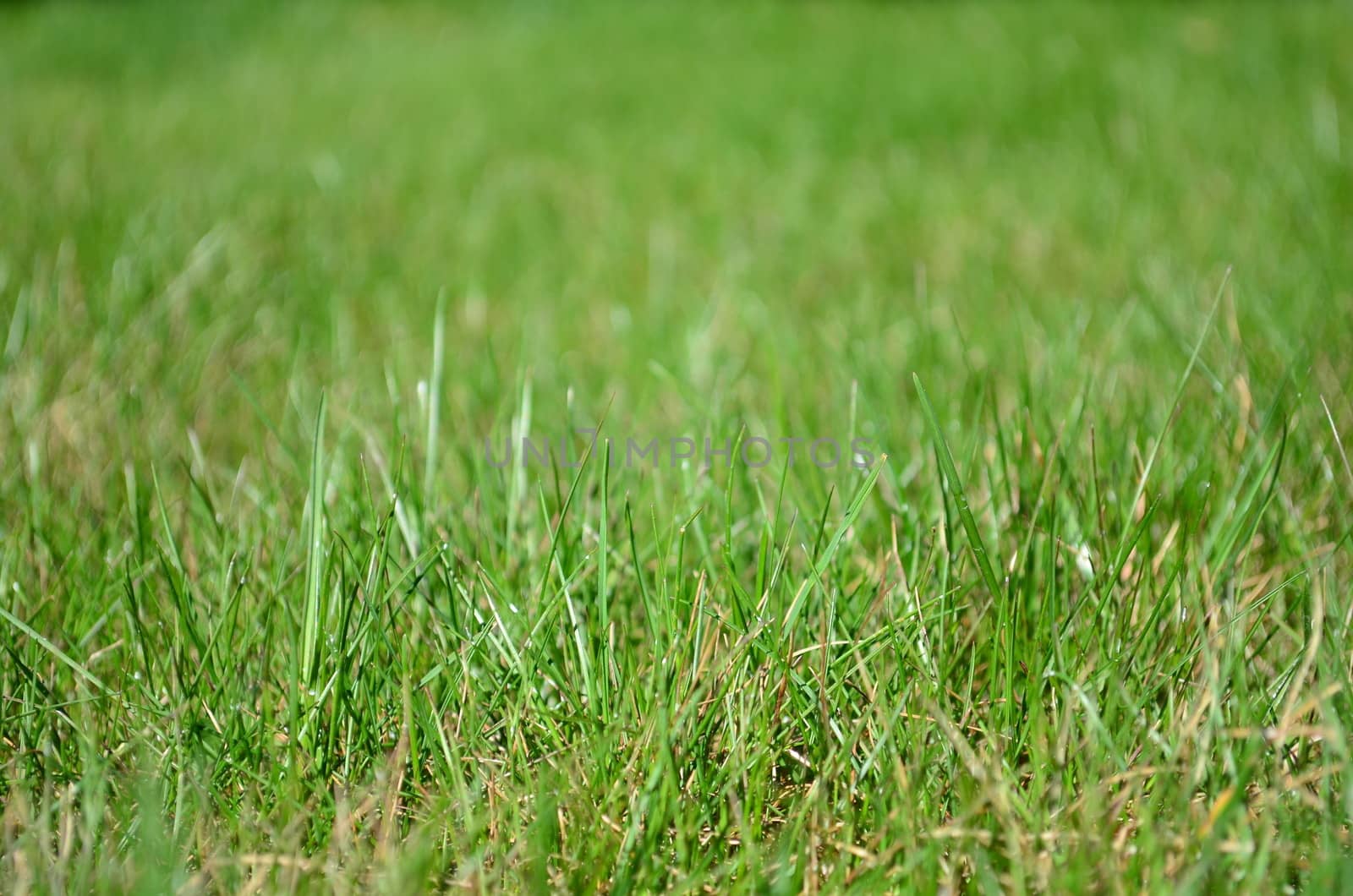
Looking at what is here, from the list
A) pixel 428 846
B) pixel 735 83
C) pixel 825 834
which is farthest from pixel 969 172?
pixel 428 846

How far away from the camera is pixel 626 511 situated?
3.15 feet

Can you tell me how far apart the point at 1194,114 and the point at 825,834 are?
9.96 ft

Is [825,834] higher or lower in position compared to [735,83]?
lower

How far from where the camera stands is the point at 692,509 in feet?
4.19

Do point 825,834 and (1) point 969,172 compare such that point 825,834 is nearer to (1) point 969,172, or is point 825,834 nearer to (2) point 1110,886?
(2) point 1110,886

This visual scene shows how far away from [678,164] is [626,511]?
2.36 metres

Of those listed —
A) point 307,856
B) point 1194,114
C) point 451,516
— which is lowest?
point 307,856

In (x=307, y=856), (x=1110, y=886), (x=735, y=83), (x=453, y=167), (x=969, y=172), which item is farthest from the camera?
(x=735, y=83)

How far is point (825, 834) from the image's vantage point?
862 millimetres

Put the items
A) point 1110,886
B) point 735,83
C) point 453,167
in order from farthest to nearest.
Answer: point 735,83
point 453,167
point 1110,886

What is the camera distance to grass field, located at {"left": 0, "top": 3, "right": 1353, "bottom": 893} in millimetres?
859

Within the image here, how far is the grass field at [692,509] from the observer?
2.82 ft

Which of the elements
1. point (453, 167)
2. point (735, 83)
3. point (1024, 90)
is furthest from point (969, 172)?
point (453, 167)

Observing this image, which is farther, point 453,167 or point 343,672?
point 453,167
